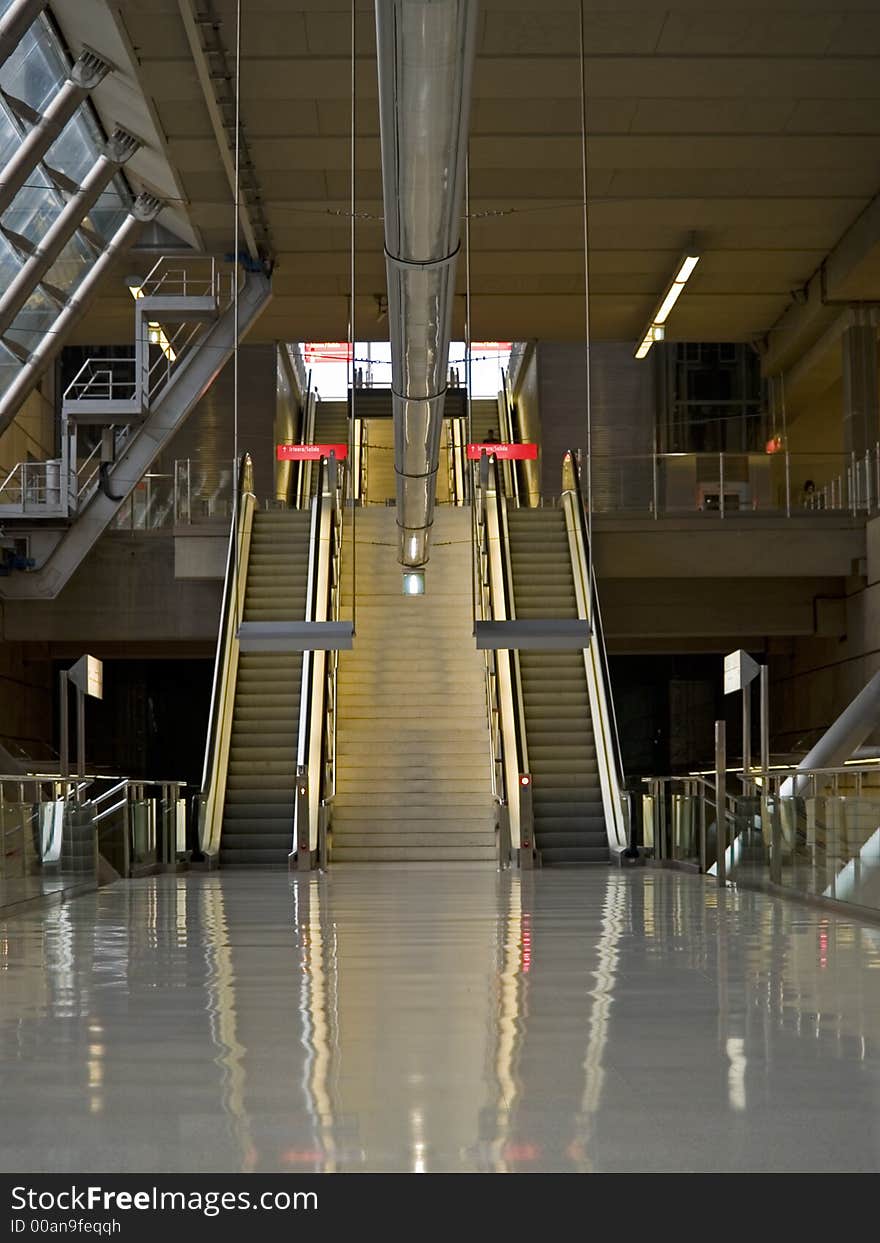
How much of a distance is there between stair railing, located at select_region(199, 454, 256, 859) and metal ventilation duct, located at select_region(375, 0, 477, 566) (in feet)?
16.8

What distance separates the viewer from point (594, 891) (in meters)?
13.3

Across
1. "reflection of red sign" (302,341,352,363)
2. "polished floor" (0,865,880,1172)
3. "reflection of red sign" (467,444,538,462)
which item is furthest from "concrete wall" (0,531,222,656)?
"reflection of red sign" (302,341,352,363)

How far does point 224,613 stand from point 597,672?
5.11 m

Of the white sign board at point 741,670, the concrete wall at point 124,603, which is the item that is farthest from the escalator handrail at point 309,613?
the white sign board at point 741,670

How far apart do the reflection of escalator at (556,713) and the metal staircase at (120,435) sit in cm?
545

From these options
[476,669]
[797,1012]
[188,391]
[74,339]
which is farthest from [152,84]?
[797,1012]

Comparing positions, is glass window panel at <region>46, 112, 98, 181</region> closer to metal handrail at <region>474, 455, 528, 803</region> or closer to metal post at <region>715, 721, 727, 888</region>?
metal handrail at <region>474, 455, 528, 803</region>

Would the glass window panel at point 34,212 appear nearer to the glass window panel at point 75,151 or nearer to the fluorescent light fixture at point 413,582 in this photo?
the glass window panel at point 75,151

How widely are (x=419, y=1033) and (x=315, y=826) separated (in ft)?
42.0

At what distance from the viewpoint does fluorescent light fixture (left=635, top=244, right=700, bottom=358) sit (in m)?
26.0

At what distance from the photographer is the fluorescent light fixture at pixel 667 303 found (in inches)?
1022

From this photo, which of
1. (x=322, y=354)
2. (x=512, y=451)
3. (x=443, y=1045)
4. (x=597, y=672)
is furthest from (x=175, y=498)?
(x=443, y=1045)

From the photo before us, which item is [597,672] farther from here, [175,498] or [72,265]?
[72,265]
